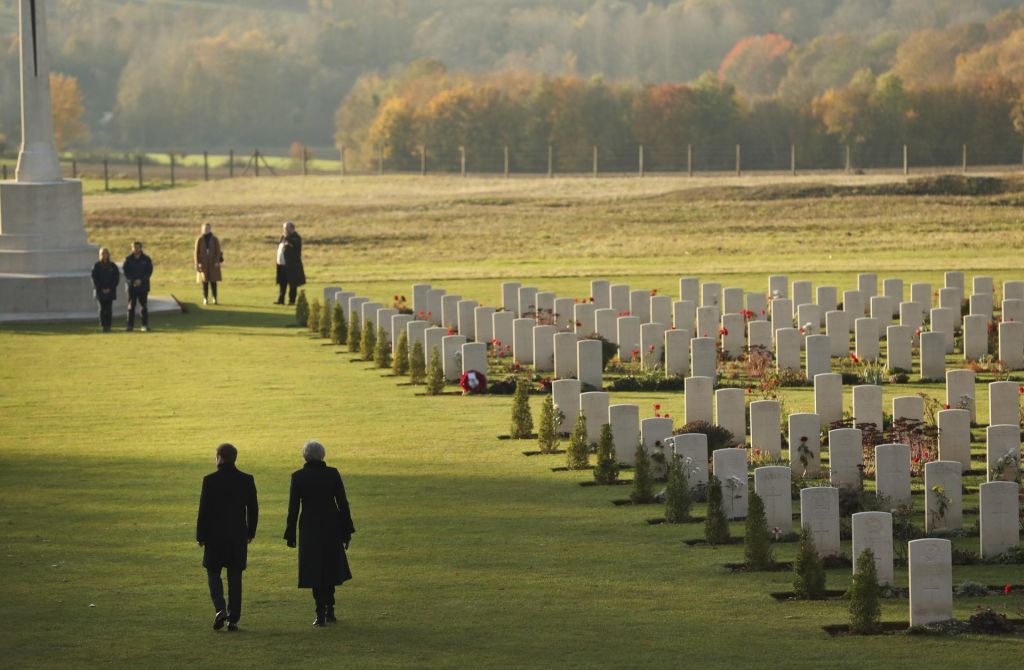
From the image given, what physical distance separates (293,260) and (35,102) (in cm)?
534

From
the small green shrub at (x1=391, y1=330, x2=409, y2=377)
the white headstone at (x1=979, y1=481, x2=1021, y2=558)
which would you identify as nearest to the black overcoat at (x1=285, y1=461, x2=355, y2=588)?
the white headstone at (x1=979, y1=481, x2=1021, y2=558)

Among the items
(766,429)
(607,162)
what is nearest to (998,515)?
(766,429)

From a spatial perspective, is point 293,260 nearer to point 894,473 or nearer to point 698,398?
point 698,398

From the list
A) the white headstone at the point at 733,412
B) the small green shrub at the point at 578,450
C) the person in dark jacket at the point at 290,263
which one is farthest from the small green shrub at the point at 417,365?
the person in dark jacket at the point at 290,263

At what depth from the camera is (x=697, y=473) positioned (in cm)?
1429

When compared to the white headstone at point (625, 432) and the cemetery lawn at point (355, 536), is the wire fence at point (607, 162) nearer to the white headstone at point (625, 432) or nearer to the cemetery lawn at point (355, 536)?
the cemetery lawn at point (355, 536)

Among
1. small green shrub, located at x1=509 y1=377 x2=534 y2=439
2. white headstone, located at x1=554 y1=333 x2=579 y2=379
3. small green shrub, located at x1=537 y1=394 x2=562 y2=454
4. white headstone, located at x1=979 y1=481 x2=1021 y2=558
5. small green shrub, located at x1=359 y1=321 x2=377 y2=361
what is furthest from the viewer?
small green shrub, located at x1=359 y1=321 x2=377 y2=361

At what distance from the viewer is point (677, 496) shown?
13.5m

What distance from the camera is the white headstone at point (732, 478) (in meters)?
13.4

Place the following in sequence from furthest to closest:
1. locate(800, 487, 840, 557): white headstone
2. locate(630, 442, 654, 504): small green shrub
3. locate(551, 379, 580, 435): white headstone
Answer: locate(551, 379, 580, 435): white headstone, locate(630, 442, 654, 504): small green shrub, locate(800, 487, 840, 557): white headstone

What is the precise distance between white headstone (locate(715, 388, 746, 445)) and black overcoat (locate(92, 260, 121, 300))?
44.8 feet

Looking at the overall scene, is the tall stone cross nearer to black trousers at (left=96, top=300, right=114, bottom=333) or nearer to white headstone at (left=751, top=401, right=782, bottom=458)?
black trousers at (left=96, top=300, right=114, bottom=333)

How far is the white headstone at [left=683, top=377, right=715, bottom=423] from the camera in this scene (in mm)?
16938

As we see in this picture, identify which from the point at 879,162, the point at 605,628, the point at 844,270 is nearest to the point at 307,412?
the point at 605,628
